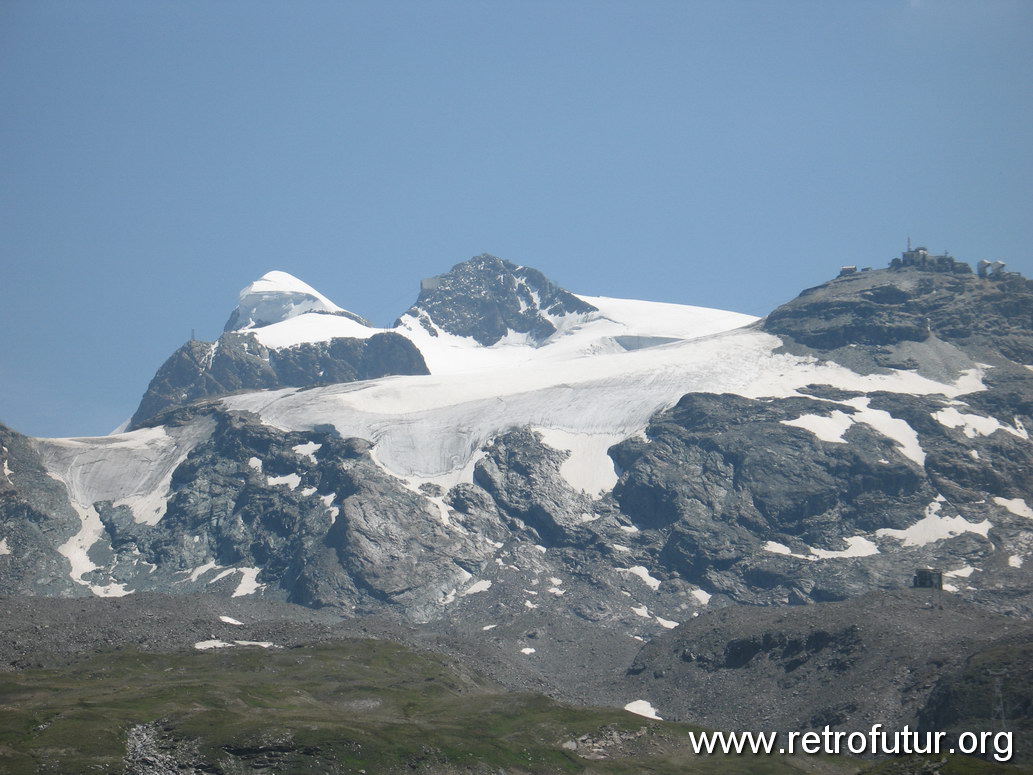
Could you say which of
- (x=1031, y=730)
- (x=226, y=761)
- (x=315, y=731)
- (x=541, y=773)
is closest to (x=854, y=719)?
(x=1031, y=730)

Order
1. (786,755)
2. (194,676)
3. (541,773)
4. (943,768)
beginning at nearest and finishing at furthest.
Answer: (943,768) → (541,773) → (786,755) → (194,676)

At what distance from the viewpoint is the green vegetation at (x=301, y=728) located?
14588 centimetres

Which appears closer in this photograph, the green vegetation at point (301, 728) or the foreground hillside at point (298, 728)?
the foreground hillside at point (298, 728)

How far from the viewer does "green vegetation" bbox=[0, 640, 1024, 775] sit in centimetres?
14588

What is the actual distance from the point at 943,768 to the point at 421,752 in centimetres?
6101

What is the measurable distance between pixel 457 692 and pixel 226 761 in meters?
57.3

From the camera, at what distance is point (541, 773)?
156500mm

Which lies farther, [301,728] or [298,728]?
[301,728]

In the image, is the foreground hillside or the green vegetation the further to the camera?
the green vegetation

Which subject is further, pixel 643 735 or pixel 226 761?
pixel 643 735

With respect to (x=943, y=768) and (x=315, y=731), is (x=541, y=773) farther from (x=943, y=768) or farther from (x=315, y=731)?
(x=943, y=768)

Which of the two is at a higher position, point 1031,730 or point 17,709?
point 17,709

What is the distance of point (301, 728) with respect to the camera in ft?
509

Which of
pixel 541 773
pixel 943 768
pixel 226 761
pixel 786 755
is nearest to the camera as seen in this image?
pixel 943 768
